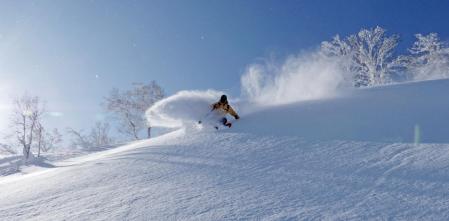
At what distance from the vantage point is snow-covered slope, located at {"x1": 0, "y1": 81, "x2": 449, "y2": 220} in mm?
3430

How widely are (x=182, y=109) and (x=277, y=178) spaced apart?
625 centimetres

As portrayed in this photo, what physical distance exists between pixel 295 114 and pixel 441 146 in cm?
444

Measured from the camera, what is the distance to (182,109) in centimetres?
1047

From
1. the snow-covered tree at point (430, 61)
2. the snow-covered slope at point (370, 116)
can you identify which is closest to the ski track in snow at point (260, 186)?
the snow-covered slope at point (370, 116)

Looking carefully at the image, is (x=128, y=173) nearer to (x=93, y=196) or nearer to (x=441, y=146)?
(x=93, y=196)

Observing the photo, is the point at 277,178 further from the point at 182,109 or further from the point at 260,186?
the point at 182,109

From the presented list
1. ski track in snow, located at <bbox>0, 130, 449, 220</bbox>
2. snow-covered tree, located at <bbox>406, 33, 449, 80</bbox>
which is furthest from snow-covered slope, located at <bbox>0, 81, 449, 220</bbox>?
snow-covered tree, located at <bbox>406, 33, 449, 80</bbox>

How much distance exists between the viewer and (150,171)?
592 centimetres

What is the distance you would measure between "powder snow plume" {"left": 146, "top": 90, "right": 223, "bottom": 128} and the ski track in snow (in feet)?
10.6

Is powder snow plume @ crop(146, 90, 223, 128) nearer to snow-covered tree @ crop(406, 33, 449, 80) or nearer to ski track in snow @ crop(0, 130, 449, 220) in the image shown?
ski track in snow @ crop(0, 130, 449, 220)

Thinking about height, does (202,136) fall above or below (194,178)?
above

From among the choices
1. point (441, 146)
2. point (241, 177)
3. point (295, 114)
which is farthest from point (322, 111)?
point (241, 177)

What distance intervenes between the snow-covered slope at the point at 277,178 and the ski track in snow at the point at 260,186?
0.5 inches

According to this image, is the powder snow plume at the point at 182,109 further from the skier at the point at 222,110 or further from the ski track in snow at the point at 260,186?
the ski track in snow at the point at 260,186
